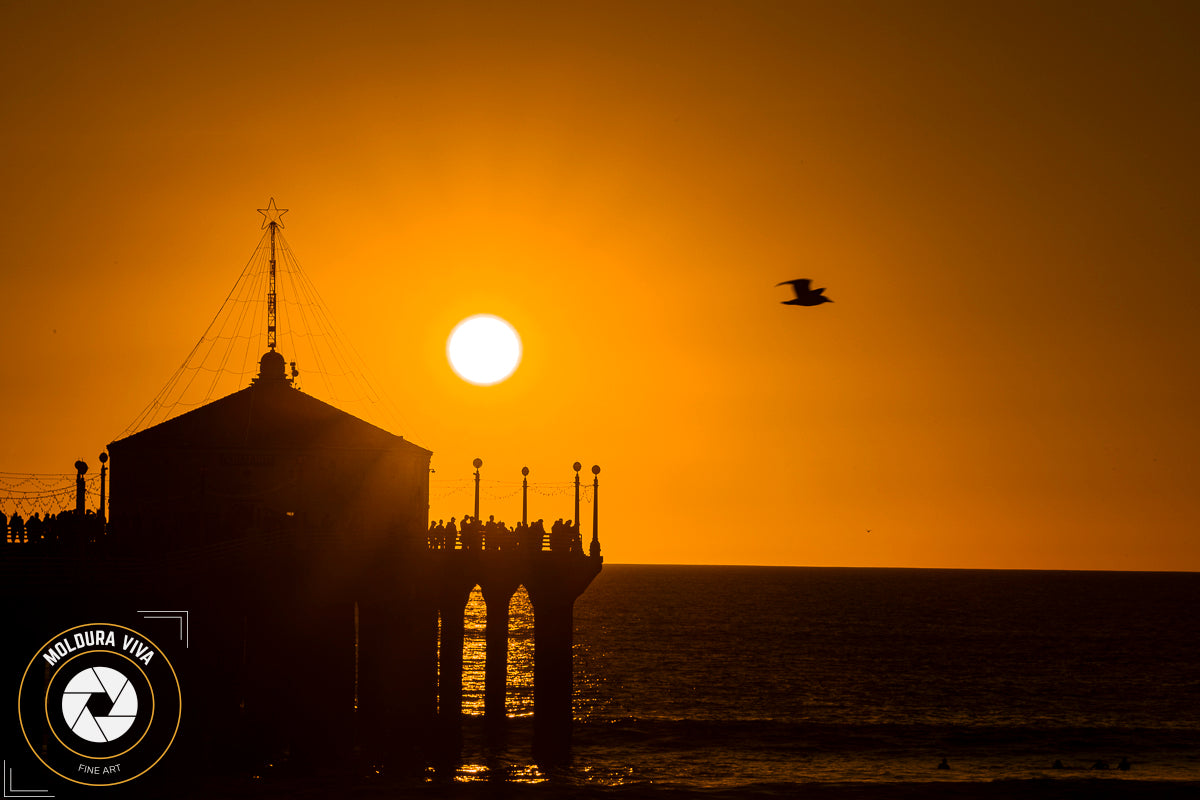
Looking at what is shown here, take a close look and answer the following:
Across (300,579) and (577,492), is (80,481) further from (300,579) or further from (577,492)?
(577,492)

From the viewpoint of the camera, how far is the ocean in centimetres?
4362

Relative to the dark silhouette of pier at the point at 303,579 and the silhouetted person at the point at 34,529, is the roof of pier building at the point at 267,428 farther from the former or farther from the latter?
the silhouetted person at the point at 34,529

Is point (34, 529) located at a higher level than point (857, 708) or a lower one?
higher

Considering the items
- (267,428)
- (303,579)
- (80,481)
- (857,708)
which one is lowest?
(857,708)

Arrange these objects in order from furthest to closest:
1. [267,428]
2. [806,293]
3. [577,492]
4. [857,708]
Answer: [857,708] → [267,428] → [577,492] → [806,293]

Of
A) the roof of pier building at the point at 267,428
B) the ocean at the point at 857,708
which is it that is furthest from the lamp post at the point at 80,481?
the ocean at the point at 857,708

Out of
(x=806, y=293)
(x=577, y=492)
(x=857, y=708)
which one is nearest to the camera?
(x=806, y=293)

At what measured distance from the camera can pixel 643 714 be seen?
6184 centimetres

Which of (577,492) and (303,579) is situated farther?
(577,492)

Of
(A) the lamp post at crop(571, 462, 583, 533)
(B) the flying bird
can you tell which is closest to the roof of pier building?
(A) the lamp post at crop(571, 462, 583, 533)

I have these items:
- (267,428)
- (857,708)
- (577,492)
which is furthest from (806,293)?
(857,708)

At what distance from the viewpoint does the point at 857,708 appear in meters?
66.9

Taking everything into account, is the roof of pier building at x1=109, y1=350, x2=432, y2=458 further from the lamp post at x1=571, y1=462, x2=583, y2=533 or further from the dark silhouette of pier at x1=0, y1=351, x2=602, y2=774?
the lamp post at x1=571, y1=462, x2=583, y2=533

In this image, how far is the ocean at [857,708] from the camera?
4362 centimetres
